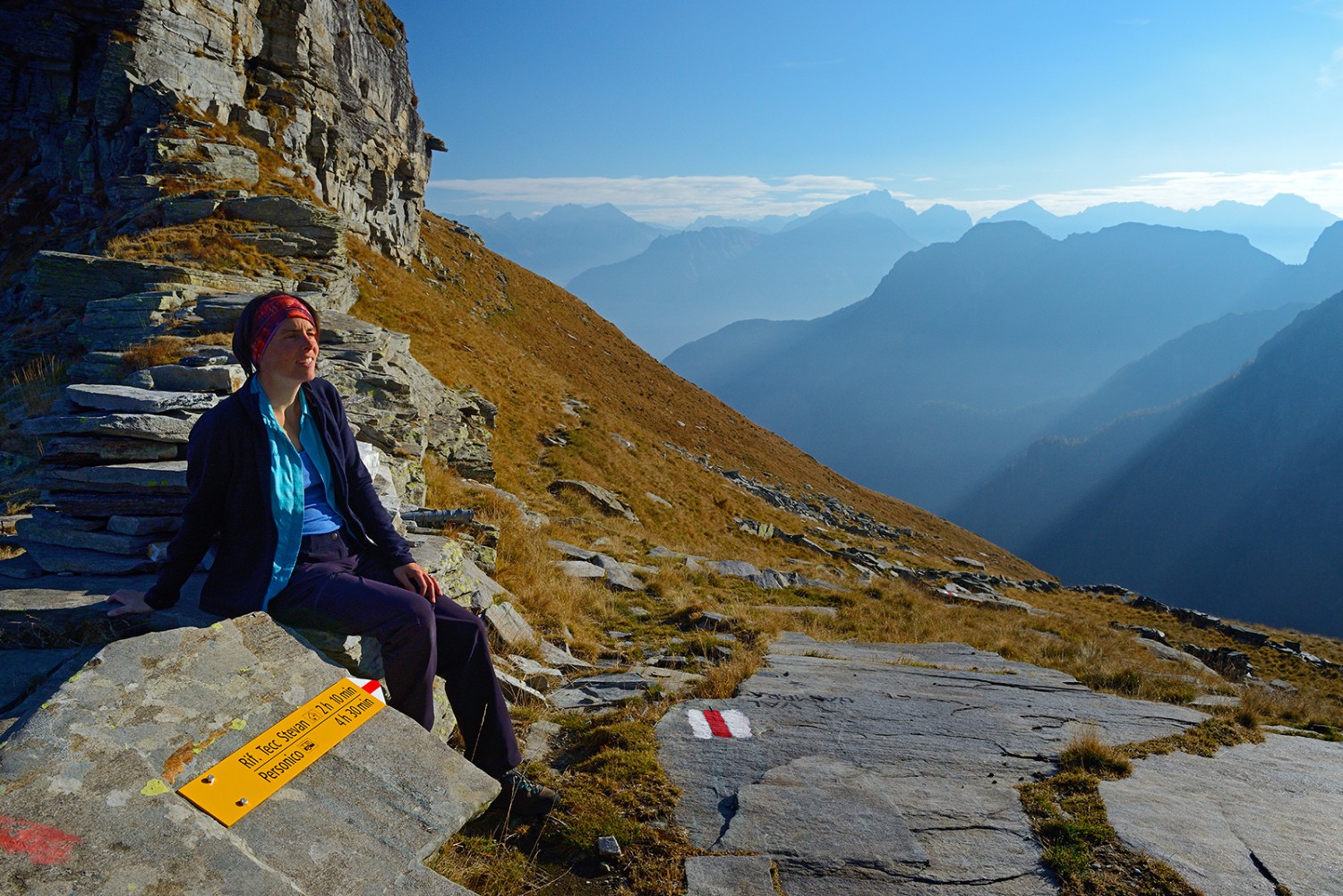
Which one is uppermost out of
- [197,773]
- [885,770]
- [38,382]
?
[197,773]

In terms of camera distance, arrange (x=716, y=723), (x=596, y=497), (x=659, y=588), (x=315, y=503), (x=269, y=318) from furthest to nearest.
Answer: (x=596, y=497), (x=659, y=588), (x=716, y=723), (x=315, y=503), (x=269, y=318)

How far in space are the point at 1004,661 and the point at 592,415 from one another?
88.5 feet

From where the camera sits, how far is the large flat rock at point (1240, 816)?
4023 millimetres

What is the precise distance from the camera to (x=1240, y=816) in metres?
4.72

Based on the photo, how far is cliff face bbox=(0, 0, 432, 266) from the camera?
23.2 meters

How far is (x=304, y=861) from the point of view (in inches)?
109

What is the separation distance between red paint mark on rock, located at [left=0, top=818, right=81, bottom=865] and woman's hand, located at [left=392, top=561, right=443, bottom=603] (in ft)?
7.20

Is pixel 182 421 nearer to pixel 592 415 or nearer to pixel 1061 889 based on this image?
pixel 1061 889

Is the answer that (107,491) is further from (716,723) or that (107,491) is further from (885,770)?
(885,770)

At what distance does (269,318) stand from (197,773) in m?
2.70

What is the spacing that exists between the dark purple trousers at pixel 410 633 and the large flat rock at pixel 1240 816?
4129mm

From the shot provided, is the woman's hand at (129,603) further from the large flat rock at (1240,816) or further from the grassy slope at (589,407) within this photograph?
the grassy slope at (589,407)

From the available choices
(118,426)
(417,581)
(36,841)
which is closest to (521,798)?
(417,581)

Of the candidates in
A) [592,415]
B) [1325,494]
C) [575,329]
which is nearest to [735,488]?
[592,415]
